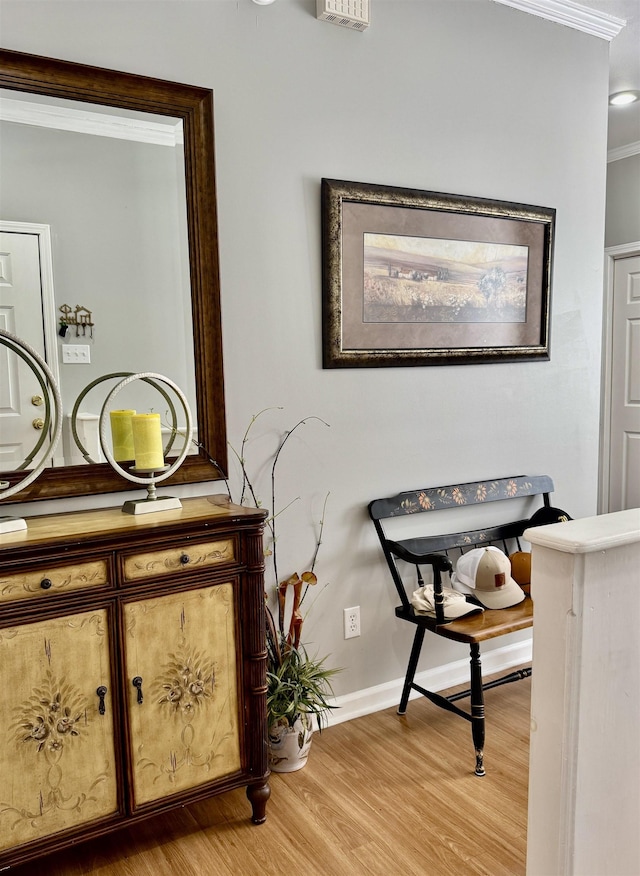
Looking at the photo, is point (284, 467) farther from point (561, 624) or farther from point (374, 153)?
point (561, 624)

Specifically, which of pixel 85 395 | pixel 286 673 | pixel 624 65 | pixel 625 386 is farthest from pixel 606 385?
pixel 85 395

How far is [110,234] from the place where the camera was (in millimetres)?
2076

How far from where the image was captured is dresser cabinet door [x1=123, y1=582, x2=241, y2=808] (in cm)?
180

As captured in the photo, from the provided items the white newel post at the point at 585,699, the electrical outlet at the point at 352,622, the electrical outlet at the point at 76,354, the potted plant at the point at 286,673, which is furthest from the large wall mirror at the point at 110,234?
the white newel post at the point at 585,699

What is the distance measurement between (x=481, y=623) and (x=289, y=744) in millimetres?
753

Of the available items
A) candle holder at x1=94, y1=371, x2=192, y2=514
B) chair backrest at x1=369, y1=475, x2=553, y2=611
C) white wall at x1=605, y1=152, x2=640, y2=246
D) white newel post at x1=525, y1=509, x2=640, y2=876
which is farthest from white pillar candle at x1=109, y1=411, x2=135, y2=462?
white wall at x1=605, y1=152, x2=640, y2=246

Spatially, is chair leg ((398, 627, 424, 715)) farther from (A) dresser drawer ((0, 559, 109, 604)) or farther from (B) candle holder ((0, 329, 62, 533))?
(B) candle holder ((0, 329, 62, 533))

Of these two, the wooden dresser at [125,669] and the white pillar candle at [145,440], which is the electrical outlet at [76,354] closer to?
the white pillar candle at [145,440]

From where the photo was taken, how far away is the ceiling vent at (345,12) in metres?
2.35

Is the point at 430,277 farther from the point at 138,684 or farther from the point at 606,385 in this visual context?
the point at 606,385

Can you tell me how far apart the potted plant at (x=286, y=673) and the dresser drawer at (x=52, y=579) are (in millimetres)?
699

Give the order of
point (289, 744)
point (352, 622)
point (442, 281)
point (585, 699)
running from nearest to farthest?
point (585, 699) < point (289, 744) < point (352, 622) < point (442, 281)

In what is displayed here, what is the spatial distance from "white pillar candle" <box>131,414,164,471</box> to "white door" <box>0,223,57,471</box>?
277 millimetres

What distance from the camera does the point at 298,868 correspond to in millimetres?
1819
